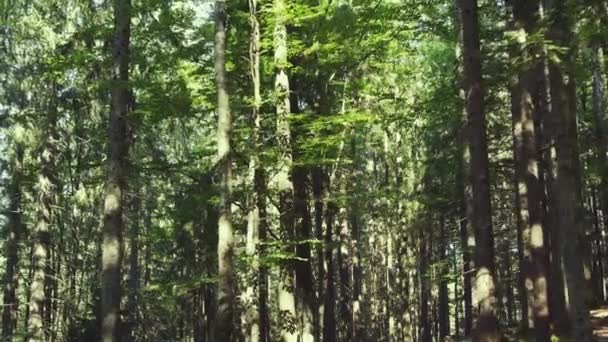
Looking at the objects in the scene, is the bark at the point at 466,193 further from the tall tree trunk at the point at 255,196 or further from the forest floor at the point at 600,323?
the tall tree trunk at the point at 255,196

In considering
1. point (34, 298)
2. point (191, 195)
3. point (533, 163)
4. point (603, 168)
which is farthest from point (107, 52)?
point (603, 168)

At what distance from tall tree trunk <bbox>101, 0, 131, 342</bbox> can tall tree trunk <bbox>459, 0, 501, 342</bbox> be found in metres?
7.23

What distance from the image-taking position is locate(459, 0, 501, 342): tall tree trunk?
8.70 meters

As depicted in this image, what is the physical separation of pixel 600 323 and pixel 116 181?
1484 cm

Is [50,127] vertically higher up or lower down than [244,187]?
higher up

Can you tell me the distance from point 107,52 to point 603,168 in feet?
47.0

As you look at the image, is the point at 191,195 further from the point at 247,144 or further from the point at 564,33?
the point at 564,33

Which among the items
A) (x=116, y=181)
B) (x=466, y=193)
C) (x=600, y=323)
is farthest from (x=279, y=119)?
(x=600, y=323)

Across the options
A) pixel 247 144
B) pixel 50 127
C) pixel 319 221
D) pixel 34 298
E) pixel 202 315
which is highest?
pixel 50 127

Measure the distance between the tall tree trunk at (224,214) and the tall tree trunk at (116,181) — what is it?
8.27 feet

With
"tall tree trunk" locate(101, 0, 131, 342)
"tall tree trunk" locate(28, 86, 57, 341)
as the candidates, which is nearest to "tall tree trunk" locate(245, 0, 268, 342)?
"tall tree trunk" locate(101, 0, 131, 342)

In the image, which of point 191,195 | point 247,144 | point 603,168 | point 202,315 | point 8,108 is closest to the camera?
point 247,144

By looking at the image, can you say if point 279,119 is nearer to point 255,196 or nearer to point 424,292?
point 255,196

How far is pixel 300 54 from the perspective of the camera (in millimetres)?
15398
